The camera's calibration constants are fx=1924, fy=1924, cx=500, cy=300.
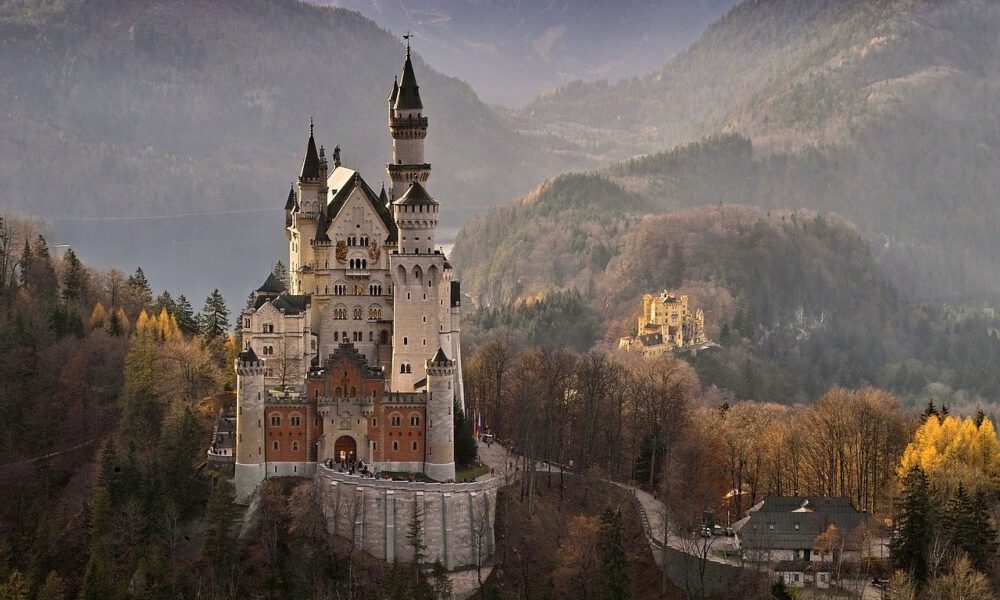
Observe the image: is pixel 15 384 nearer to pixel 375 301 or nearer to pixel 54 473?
pixel 54 473

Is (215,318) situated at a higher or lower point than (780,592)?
higher

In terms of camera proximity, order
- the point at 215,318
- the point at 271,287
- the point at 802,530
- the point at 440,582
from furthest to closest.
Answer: the point at 215,318 < the point at 271,287 < the point at 802,530 < the point at 440,582

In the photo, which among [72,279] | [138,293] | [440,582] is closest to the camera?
[440,582]

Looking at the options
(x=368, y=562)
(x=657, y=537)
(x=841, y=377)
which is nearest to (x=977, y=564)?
(x=657, y=537)

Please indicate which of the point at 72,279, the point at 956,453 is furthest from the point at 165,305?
the point at 956,453

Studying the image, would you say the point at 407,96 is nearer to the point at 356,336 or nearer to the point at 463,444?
the point at 356,336

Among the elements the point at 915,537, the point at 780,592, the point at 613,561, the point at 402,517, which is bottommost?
the point at 780,592

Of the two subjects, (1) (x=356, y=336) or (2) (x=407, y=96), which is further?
(1) (x=356, y=336)
